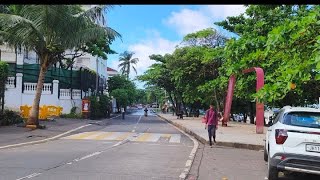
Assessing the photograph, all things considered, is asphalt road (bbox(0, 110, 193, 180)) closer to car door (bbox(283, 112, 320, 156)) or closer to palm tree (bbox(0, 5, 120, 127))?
car door (bbox(283, 112, 320, 156))

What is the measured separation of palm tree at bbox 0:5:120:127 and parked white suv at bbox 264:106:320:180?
1625cm

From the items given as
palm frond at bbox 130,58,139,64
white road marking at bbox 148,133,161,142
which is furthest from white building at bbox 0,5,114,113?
palm frond at bbox 130,58,139,64

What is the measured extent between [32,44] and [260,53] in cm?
1571

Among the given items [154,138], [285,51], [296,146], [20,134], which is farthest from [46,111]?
[296,146]

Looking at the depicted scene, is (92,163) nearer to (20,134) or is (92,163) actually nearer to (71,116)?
(20,134)

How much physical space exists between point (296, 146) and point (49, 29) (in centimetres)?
1812

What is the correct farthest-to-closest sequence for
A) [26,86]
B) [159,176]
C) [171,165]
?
1. [26,86]
2. [171,165]
3. [159,176]

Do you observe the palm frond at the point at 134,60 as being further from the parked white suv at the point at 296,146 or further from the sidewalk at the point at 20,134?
the parked white suv at the point at 296,146

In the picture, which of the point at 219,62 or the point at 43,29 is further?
the point at 219,62

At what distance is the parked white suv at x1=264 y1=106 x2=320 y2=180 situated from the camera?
9.74 metres
